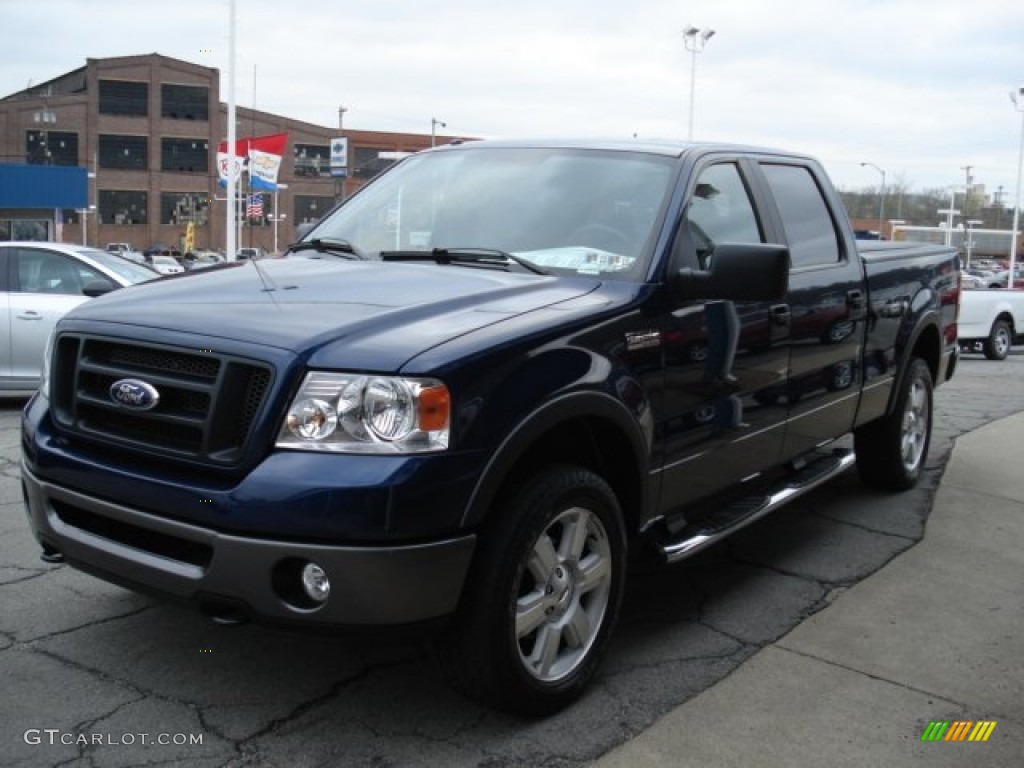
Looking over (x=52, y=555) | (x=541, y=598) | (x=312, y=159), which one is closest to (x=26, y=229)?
(x=52, y=555)

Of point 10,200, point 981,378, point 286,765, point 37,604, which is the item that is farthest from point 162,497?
point 10,200

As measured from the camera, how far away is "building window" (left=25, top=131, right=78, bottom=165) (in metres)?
80.6

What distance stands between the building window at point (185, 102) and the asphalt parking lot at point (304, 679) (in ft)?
→ 284

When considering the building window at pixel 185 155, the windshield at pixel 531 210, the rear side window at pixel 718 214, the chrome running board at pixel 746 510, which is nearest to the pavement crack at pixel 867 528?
the chrome running board at pixel 746 510

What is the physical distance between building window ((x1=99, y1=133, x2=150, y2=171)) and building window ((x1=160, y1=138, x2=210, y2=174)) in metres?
1.49

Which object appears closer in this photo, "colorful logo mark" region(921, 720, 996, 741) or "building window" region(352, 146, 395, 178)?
"colorful logo mark" region(921, 720, 996, 741)

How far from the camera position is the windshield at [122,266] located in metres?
9.49

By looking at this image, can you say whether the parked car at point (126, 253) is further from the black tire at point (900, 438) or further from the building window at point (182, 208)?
the building window at point (182, 208)

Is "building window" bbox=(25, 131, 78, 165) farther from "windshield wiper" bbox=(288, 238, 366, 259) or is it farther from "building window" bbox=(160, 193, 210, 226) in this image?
"windshield wiper" bbox=(288, 238, 366, 259)

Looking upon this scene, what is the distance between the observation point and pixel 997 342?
18.6 metres

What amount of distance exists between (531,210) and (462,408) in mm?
1478

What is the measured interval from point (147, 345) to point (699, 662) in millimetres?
2199

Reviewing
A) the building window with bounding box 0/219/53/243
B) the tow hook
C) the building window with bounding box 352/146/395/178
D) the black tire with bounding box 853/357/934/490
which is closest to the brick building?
the building window with bounding box 352/146/395/178

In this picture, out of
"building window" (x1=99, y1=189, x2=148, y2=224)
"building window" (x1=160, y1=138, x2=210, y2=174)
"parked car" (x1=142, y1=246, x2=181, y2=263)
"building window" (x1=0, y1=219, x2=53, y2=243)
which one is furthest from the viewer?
"building window" (x1=160, y1=138, x2=210, y2=174)
